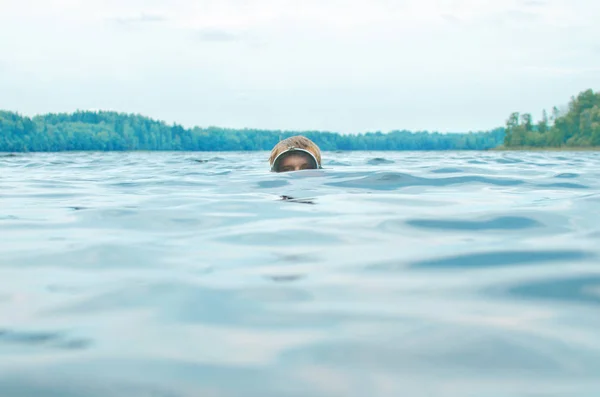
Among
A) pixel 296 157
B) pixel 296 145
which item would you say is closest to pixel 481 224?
pixel 296 157

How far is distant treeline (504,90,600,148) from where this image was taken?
126 m

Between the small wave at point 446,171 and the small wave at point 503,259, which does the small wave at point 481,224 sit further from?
the small wave at point 446,171

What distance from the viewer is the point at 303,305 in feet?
11.2

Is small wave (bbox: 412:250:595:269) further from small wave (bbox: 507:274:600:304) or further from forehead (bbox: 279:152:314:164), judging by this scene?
forehead (bbox: 279:152:314:164)

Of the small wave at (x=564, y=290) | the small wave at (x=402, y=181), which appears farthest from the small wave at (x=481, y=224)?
the small wave at (x=402, y=181)

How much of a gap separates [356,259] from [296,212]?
2.89 m

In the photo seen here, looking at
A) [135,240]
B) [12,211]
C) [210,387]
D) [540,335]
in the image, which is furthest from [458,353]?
[12,211]

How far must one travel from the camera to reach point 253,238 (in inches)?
222

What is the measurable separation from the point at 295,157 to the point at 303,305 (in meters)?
12.9

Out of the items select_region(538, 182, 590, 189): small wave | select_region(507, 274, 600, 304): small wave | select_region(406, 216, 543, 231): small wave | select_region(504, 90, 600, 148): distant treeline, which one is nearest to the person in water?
select_region(538, 182, 590, 189): small wave

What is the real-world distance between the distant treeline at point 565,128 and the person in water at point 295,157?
4581 inches

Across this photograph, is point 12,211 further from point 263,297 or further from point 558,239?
point 558,239

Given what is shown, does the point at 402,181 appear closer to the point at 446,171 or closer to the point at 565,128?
the point at 446,171

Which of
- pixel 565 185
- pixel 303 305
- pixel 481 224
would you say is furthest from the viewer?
pixel 565 185
